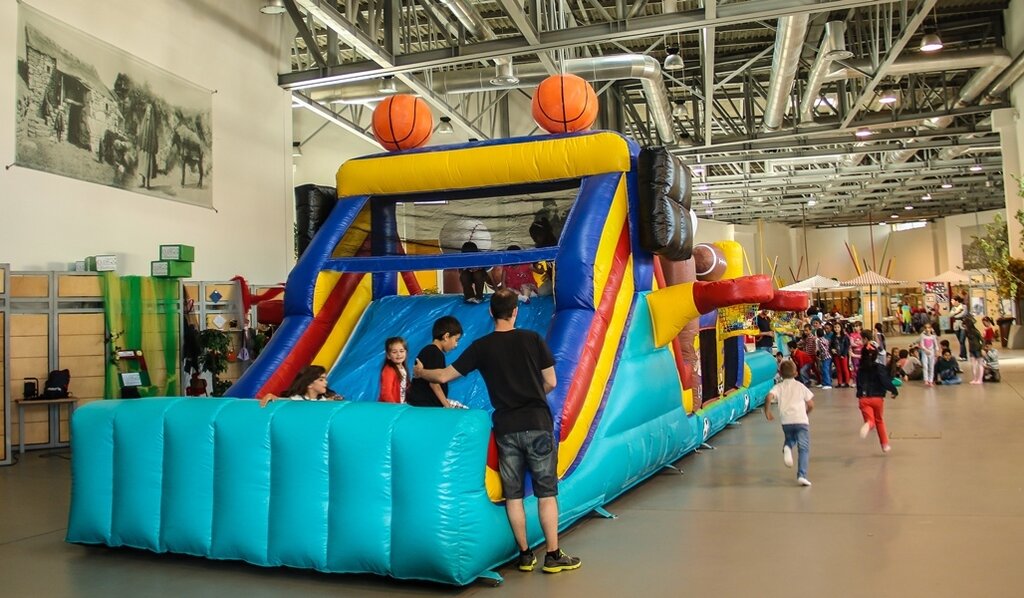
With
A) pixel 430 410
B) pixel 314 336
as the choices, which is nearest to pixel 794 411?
pixel 430 410

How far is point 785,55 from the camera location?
10195 millimetres

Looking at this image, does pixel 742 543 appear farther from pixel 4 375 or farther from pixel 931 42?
pixel 931 42

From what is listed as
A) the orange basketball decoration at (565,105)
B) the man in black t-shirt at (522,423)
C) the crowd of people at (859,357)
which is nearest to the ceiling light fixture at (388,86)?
the crowd of people at (859,357)

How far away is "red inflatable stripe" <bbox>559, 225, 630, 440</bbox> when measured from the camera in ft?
13.5

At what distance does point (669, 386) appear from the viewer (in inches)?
217

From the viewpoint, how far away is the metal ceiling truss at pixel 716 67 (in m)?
9.41

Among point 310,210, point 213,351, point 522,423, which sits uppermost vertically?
point 310,210

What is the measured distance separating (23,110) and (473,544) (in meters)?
6.42

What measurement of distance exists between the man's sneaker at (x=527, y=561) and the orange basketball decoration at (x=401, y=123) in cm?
A: 334

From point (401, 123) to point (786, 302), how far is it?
3089 millimetres

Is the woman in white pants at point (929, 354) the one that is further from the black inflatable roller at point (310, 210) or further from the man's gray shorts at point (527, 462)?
the man's gray shorts at point (527, 462)

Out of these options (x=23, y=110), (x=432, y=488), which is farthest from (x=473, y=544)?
(x=23, y=110)

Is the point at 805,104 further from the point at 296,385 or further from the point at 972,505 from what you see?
the point at 296,385

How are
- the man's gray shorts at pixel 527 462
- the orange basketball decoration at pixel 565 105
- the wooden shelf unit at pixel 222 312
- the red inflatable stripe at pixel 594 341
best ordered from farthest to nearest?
the wooden shelf unit at pixel 222 312 → the orange basketball decoration at pixel 565 105 → the red inflatable stripe at pixel 594 341 → the man's gray shorts at pixel 527 462
